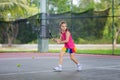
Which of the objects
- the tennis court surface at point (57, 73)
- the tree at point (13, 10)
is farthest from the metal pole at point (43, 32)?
the tennis court surface at point (57, 73)

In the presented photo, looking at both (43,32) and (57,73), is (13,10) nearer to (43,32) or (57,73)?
(43,32)

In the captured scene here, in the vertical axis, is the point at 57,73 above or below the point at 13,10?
below

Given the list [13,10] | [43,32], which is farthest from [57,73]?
[13,10]

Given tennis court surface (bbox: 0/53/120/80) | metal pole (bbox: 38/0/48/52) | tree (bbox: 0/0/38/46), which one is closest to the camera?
tennis court surface (bbox: 0/53/120/80)

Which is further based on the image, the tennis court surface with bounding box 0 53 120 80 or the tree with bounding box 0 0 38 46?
the tree with bounding box 0 0 38 46

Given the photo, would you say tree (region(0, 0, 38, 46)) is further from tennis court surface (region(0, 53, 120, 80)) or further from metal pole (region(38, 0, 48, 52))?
tennis court surface (region(0, 53, 120, 80))

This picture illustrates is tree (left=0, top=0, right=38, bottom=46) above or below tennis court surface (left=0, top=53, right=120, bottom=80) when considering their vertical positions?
above

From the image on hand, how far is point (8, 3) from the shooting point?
29.4 meters

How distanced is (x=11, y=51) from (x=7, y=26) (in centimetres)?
164

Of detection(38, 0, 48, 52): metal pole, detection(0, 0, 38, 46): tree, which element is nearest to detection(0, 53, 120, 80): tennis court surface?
detection(38, 0, 48, 52): metal pole

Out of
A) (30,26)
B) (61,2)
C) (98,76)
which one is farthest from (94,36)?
(98,76)

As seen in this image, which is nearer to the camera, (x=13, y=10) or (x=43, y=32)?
(x=43, y=32)

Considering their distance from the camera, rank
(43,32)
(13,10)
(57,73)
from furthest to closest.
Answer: (13,10) → (43,32) → (57,73)

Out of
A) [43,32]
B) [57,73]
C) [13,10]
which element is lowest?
[43,32]
